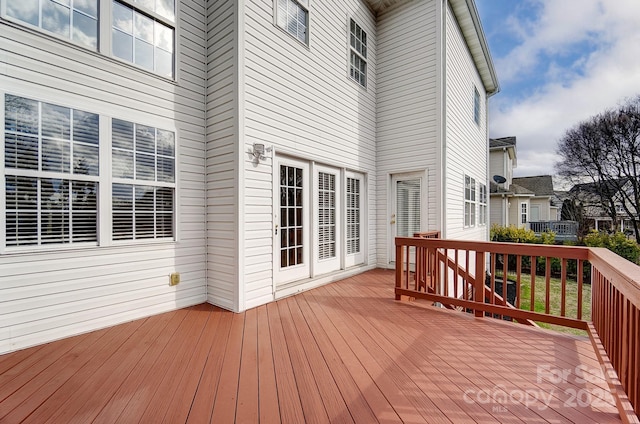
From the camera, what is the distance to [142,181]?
10.4 ft

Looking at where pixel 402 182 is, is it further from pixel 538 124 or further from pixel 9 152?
pixel 538 124

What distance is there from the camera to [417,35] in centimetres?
560

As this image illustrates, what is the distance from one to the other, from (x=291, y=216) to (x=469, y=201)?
204 inches

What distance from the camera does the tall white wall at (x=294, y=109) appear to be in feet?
11.4

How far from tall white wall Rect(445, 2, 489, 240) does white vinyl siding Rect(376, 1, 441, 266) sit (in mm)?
342

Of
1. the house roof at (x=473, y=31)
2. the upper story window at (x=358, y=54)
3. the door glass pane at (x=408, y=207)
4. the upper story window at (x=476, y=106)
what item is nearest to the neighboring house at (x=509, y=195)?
the upper story window at (x=476, y=106)

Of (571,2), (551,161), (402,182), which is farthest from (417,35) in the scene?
(551,161)

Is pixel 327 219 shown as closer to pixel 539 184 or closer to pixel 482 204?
pixel 482 204

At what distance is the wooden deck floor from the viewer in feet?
5.33

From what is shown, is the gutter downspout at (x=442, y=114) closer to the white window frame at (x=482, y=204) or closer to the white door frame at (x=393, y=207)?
the white door frame at (x=393, y=207)

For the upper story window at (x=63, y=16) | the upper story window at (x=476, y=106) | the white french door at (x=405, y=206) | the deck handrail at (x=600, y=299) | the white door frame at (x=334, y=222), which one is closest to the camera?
the deck handrail at (x=600, y=299)

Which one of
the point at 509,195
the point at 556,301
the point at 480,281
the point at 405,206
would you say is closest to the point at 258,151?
the point at 480,281

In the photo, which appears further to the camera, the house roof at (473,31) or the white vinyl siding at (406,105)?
the house roof at (473,31)

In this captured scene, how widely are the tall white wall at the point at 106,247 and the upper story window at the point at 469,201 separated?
6.02 metres
